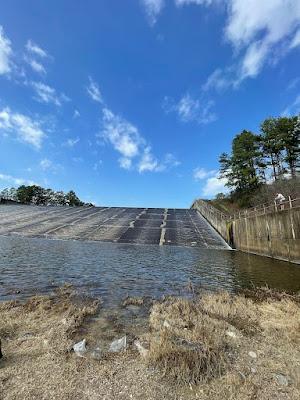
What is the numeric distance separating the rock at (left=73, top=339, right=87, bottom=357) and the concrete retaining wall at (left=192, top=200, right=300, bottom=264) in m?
15.3

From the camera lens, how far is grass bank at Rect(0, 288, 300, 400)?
3816mm

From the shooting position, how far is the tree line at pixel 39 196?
Answer: 4464 inches

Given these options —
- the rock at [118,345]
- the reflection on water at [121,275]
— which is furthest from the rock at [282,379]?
the reflection on water at [121,275]

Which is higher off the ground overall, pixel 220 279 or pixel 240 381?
pixel 220 279

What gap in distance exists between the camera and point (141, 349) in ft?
16.3

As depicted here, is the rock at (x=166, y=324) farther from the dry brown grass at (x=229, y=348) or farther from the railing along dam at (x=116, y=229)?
the railing along dam at (x=116, y=229)

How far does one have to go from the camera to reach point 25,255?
56.3ft

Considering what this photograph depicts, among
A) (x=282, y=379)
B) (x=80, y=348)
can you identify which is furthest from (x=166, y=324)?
(x=282, y=379)

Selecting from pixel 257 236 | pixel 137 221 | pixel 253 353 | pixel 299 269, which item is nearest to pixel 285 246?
pixel 299 269

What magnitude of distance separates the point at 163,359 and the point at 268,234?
19.5 metres

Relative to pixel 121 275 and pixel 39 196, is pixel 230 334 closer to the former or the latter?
pixel 121 275

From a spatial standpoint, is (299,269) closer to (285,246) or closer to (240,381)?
(285,246)

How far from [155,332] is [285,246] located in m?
15.6

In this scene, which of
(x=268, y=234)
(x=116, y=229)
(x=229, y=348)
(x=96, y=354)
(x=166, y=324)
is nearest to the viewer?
(x=96, y=354)
